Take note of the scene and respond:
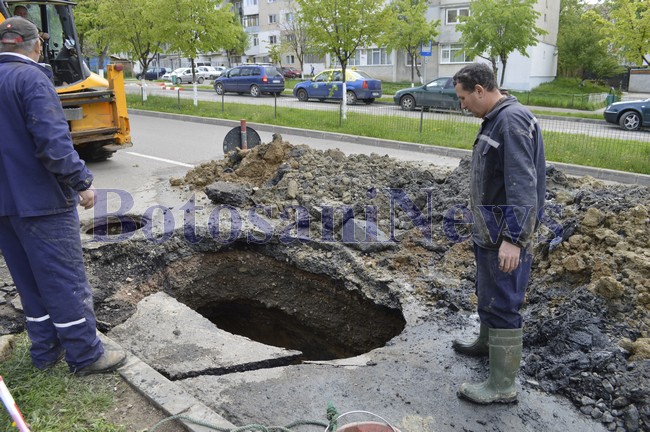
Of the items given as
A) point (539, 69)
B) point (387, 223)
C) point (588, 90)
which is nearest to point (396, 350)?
point (387, 223)

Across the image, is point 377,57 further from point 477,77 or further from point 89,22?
point 477,77

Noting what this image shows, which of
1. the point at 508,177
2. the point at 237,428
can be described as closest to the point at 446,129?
the point at 508,177

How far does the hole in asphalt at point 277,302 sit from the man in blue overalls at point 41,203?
2.22m

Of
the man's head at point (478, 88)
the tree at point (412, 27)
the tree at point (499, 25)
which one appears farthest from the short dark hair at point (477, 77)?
the tree at point (412, 27)

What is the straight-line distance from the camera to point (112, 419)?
3.22 metres

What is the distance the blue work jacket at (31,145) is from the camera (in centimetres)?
328

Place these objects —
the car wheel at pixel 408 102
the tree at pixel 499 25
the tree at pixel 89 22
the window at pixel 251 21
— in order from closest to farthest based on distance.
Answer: the car wheel at pixel 408 102 < the tree at pixel 499 25 < the tree at pixel 89 22 < the window at pixel 251 21

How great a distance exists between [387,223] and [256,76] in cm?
2499

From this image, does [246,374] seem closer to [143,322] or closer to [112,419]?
[112,419]

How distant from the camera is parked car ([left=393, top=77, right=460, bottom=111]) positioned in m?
21.3

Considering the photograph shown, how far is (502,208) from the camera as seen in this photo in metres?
3.42

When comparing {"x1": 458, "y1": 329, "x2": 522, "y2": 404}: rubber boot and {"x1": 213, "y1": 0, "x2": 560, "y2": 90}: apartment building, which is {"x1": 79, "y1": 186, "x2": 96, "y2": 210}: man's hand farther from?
{"x1": 213, "y1": 0, "x2": 560, "y2": 90}: apartment building

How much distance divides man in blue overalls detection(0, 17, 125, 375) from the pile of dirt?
275 centimetres

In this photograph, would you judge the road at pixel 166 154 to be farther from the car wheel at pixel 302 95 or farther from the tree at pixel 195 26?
the car wheel at pixel 302 95
